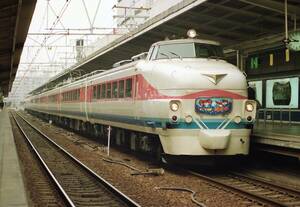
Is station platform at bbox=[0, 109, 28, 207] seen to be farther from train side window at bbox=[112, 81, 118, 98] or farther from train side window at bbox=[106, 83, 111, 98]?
train side window at bbox=[106, 83, 111, 98]

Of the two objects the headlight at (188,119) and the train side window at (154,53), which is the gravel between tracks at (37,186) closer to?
the headlight at (188,119)

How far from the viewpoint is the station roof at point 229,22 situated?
14008 millimetres

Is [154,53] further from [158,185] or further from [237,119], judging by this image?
[158,185]

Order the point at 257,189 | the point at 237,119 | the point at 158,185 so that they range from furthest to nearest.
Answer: the point at 237,119
the point at 158,185
the point at 257,189

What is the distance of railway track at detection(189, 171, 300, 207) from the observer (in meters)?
8.79

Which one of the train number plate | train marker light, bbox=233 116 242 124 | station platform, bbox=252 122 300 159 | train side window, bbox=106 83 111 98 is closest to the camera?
station platform, bbox=252 122 300 159

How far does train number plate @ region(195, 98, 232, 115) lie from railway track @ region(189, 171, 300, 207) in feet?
4.92

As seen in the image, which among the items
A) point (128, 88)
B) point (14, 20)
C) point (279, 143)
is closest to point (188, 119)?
point (279, 143)

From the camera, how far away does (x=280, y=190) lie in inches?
385

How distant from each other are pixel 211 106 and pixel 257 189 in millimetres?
2282

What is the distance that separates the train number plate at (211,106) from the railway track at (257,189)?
1500 mm

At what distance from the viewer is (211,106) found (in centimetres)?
1144

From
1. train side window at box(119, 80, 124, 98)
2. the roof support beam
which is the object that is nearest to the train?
train side window at box(119, 80, 124, 98)

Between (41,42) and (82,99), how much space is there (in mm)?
7974
